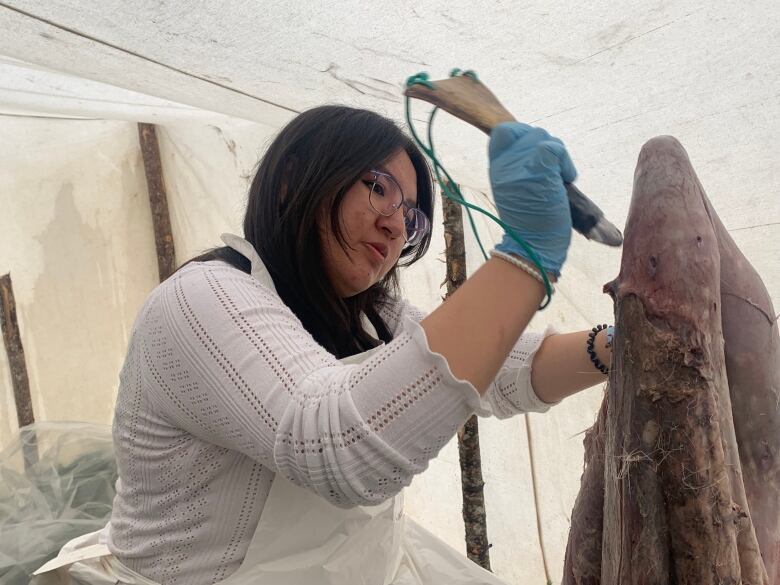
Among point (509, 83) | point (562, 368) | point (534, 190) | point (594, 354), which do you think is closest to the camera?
point (534, 190)

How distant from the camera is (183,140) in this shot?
427 centimetres

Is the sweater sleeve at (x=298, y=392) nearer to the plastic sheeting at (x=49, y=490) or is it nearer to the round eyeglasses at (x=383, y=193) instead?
the round eyeglasses at (x=383, y=193)

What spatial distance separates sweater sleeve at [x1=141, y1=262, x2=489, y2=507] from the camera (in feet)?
2.64

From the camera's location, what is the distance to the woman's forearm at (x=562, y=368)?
1289mm

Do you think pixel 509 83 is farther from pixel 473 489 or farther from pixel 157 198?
pixel 157 198

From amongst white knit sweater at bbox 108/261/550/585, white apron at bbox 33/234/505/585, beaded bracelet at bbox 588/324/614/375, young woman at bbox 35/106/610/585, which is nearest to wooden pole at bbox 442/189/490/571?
young woman at bbox 35/106/610/585

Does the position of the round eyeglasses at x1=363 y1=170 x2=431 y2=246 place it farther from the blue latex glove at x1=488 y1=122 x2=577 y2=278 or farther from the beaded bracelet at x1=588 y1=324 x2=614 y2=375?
the beaded bracelet at x1=588 y1=324 x2=614 y2=375

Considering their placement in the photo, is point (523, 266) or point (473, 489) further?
point (473, 489)

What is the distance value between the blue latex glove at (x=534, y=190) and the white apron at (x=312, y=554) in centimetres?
44

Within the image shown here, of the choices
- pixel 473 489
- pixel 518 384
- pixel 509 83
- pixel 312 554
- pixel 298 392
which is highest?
pixel 509 83

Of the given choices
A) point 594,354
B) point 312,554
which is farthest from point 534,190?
point 312,554

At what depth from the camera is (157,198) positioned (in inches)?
176

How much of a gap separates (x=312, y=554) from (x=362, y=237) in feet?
1.93

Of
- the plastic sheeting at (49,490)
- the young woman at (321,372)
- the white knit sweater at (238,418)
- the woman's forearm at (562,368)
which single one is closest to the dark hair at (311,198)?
the young woman at (321,372)
